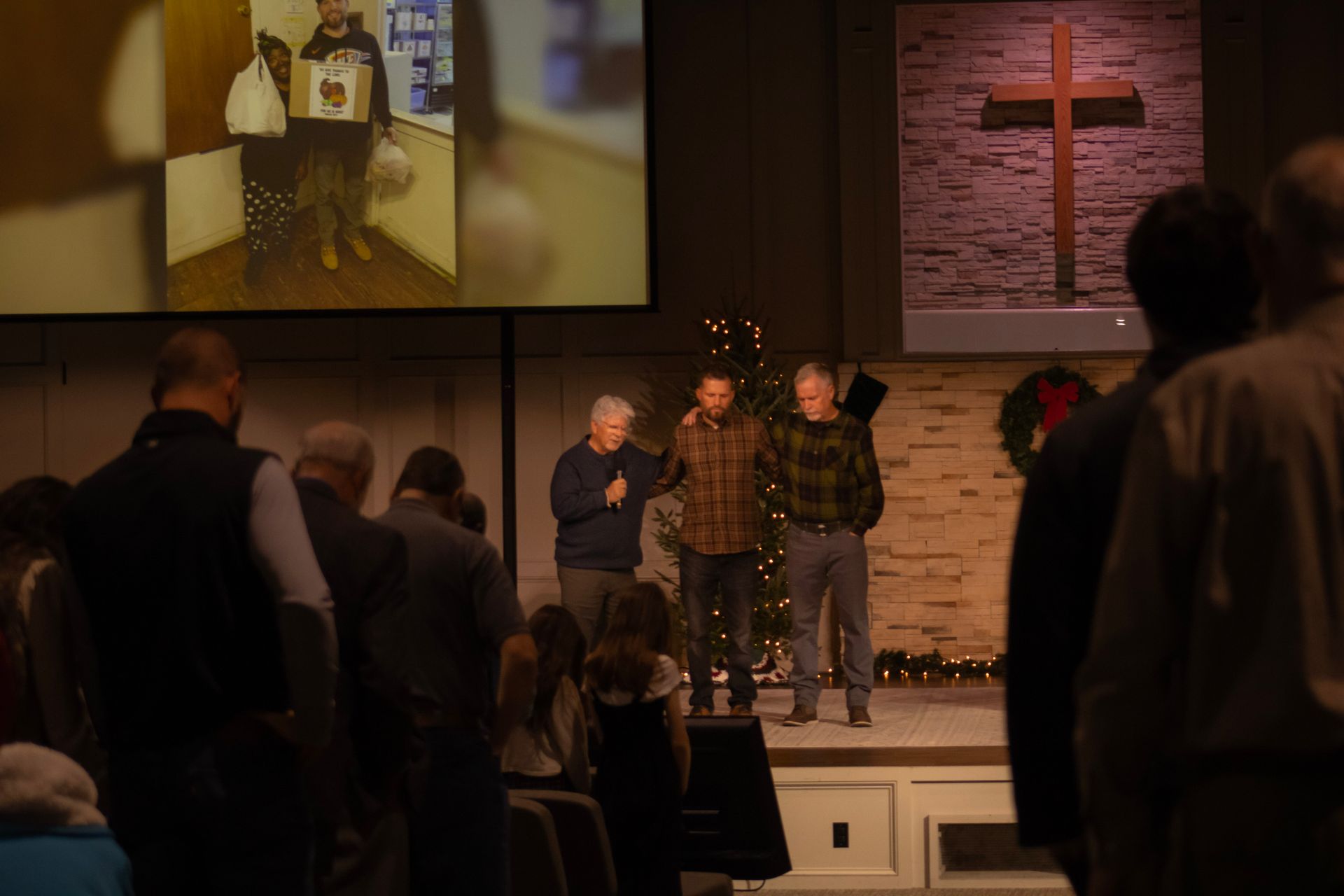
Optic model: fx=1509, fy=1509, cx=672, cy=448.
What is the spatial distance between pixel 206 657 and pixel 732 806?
9.28 ft

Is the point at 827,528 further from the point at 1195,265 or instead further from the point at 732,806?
the point at 1195,265

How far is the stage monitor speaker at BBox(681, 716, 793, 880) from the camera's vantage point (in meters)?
4.79

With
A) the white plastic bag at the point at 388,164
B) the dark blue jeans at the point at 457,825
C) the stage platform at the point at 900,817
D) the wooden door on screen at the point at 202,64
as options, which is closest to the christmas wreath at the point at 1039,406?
the stage platform at the point at 900,817

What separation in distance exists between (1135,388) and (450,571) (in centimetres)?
167

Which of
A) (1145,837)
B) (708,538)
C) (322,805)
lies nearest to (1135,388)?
(1145,837)

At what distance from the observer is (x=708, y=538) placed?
249 inches

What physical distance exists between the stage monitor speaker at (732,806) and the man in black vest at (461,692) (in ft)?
5.71

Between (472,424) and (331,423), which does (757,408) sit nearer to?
(472,424)

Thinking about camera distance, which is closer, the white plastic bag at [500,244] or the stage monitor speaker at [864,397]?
the white plastic bag at [500,244]

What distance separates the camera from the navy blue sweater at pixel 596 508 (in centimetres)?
669

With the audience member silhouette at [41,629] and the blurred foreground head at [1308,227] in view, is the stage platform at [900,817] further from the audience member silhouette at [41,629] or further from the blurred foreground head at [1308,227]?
the blurred foreground head at [1308,227]

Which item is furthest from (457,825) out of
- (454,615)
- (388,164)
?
(388,164)

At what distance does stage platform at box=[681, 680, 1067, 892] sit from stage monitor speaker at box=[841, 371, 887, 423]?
2.76 m

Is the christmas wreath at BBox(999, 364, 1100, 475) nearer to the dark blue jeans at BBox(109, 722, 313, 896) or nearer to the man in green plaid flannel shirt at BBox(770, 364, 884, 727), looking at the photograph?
the man in green plaid flannel shirt at BBox(770, 364, 884, 727)
